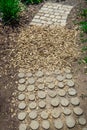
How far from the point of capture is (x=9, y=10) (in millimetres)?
5895

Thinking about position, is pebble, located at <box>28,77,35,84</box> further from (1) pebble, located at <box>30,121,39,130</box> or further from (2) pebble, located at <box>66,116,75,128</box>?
(2) pebble, located at <box>66,116,75,128</box>

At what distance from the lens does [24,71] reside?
466 cm

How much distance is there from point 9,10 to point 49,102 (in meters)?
2.96

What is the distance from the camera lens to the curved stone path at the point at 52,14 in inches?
247

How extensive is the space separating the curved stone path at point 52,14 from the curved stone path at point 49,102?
206cm

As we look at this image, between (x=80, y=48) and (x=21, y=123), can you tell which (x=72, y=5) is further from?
(x=21, y=123)

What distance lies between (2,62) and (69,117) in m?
1.96

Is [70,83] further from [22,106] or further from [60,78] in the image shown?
[22,106]

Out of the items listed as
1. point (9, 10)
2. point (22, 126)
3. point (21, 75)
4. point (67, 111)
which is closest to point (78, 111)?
point (67, 111)

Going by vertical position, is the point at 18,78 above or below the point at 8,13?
below

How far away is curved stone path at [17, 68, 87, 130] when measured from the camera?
3.64 metres

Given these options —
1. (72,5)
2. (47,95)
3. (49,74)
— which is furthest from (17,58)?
(72,5)

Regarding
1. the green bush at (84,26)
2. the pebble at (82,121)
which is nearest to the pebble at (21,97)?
the pebble at (82,121)

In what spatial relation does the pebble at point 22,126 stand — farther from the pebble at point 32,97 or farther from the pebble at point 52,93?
the pebble at point 52,93
